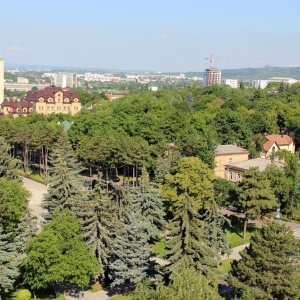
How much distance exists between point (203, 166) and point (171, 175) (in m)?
2.22

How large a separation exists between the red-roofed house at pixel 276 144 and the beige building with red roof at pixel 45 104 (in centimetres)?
3872

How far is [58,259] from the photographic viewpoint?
65.4 feet

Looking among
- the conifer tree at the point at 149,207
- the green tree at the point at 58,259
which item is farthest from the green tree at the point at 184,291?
the conifer tree at the point at 149,207

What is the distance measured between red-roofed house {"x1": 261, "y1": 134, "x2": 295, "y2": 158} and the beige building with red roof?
3872cm

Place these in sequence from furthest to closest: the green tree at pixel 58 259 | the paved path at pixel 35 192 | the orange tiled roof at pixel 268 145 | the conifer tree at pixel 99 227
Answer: the orange tiled roof at pixel 268 145 < the paved path at pixel 35 192 < the conifer tree at pixel 99 227 < the green tree at pixel 58 259

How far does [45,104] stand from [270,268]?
65.5 m

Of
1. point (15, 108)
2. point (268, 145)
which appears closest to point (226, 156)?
point (268, 145)

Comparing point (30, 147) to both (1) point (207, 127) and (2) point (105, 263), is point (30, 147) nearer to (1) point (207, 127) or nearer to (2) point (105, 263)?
(1) point (207, 127)

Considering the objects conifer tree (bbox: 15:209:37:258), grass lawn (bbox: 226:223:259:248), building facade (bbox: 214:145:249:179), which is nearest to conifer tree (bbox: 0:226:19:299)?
conifer tree (bbox: 15:209:37:258)

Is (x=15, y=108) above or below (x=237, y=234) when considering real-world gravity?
above

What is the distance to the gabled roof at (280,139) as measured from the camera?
166ft

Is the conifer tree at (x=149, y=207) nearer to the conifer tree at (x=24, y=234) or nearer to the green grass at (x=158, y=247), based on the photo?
the green grass at (x=158, y=247)

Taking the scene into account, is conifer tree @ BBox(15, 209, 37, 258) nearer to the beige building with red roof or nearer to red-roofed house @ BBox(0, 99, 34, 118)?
the beige building with red roof

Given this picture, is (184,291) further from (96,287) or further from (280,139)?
(280,139)
